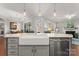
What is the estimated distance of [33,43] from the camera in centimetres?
201

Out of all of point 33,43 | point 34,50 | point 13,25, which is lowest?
point 34,50

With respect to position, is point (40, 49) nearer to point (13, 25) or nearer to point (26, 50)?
point (26, 50)

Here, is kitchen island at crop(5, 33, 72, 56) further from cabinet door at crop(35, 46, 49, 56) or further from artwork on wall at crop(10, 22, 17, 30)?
artwork on wall at crop(10, 22, 17, 30)

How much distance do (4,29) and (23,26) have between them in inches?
12.1

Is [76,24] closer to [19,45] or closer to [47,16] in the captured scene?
[47,16]

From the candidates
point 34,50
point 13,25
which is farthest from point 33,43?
point 13,25

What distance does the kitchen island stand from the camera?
2016mm

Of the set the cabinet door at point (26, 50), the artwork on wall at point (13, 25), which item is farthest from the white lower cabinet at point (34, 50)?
the artwork on wall at point (13, 25)

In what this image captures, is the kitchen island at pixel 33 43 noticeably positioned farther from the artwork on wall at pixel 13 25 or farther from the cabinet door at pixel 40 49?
the artwork on wall at pixel 13 25

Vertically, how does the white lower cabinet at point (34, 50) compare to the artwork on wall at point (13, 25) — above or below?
below

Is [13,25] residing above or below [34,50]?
above

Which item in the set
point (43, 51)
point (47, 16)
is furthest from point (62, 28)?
point (43, 51)

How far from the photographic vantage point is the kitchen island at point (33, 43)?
2.02 metres

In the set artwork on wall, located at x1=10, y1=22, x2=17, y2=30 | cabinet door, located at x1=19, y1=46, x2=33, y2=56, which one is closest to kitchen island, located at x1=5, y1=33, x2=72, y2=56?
cabinet door, located at x1=19, y1=46, x2=33, y2=56
